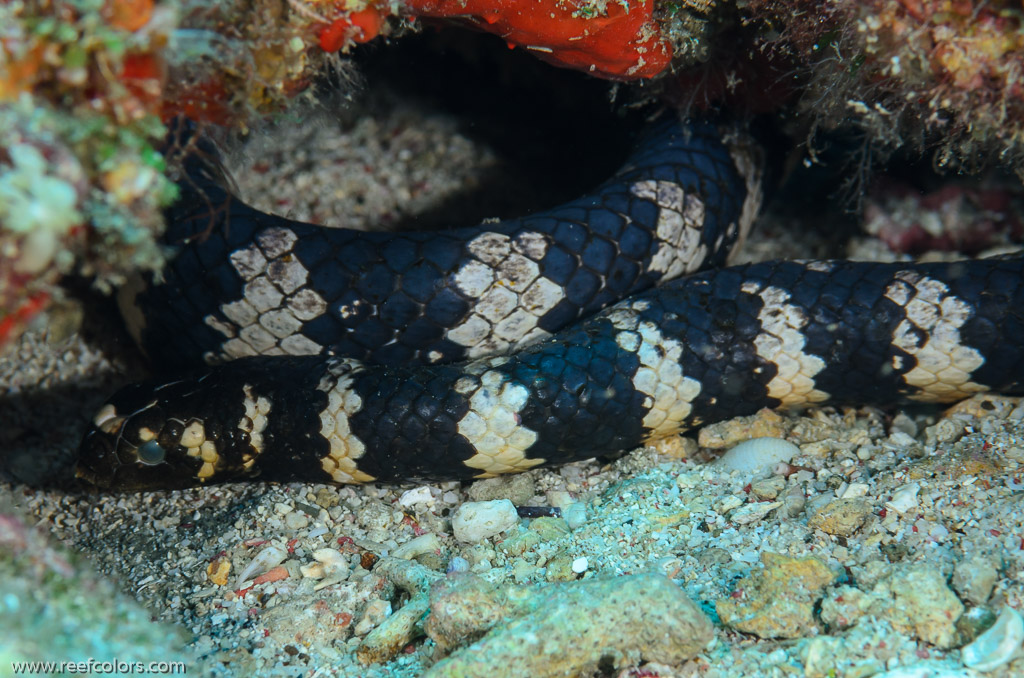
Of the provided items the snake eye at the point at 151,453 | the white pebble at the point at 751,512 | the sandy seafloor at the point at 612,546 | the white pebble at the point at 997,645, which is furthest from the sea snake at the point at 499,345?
the white pebble at the point at 997,645

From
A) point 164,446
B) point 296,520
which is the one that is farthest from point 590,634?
point 164,446

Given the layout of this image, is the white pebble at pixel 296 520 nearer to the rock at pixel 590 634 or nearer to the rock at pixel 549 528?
the rock at pixel 549 528

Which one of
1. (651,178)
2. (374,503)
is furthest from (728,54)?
(374,503)

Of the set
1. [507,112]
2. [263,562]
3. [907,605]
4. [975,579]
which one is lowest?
[263,562]

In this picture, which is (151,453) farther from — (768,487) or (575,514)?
(768,487)

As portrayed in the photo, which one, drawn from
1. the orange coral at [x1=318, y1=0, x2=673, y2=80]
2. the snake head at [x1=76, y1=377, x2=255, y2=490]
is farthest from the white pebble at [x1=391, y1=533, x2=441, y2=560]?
the orange coral at [x1=318, y1=0, x2=673, y2=80]

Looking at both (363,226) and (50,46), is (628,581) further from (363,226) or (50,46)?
(363,226)
